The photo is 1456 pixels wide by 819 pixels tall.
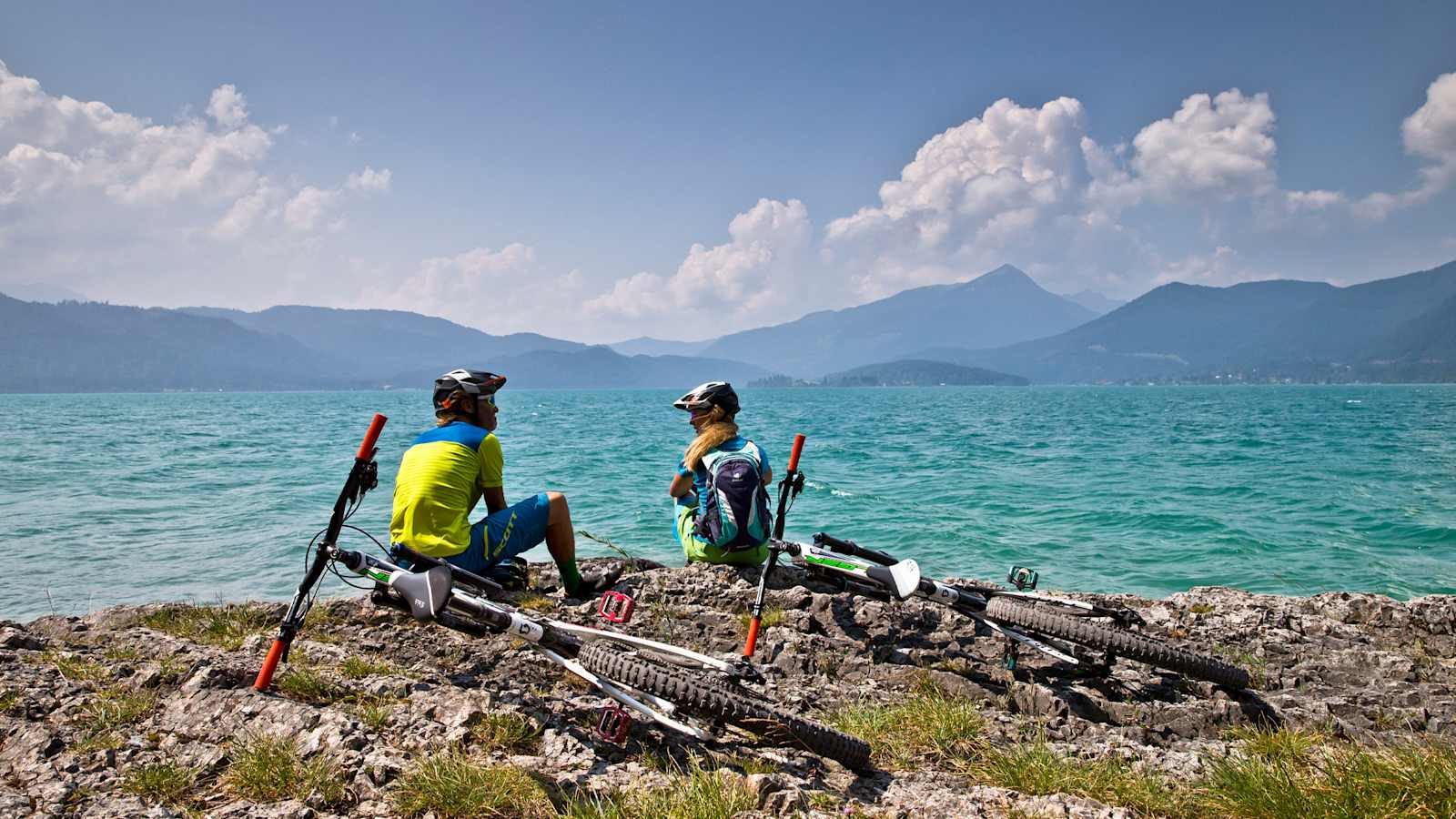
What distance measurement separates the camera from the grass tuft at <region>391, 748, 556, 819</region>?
3.37 meters

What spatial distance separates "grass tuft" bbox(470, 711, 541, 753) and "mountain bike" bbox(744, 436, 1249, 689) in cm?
233

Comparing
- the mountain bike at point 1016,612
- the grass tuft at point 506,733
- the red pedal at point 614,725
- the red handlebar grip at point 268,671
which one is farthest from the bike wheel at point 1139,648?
the red handlebar grip at point 268,671

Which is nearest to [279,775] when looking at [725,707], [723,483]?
[725,707]

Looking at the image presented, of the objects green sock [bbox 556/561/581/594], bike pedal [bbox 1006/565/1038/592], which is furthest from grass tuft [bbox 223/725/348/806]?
bike pedal [bbox 1006/565/1038/592]

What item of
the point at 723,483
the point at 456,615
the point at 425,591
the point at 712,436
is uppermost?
the point at 712,436

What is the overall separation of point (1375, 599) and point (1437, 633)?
57 cm

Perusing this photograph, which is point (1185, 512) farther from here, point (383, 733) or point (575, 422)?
point (575, 422)

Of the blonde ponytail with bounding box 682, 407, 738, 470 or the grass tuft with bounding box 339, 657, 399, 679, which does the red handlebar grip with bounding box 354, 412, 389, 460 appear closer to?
the grass tuft with bounding box 339, 657, 399, 679

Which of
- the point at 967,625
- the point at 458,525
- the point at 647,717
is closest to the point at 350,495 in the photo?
the point at 458,525

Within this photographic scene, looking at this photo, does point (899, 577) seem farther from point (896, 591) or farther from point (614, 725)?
point (614, 725)

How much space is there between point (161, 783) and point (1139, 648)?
5906mm

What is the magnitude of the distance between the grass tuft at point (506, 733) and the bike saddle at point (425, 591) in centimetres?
67

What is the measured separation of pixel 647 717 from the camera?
4336 mm

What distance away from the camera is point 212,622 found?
6.43 metres
